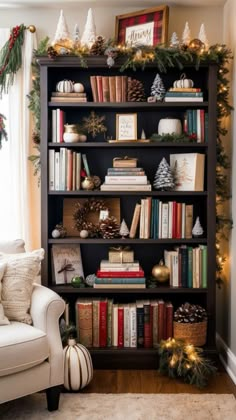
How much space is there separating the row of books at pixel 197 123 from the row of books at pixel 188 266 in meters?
0.77

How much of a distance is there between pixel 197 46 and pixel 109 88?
66 cm

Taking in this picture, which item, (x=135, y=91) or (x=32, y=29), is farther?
(x=32, y=29)

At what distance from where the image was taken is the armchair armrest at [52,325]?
2.75 metres

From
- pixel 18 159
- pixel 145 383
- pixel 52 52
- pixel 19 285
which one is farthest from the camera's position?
pixel 18 159

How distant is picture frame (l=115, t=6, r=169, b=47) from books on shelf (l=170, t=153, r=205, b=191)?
32.6 inches

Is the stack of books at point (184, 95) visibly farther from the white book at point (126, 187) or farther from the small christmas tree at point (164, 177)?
the white book at point (126, 187)

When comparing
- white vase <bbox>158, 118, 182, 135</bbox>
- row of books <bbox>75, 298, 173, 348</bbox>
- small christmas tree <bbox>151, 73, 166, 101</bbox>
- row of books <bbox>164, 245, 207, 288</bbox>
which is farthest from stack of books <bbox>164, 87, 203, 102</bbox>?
row of books <bbox>75, 298, 173, 348</bbox>

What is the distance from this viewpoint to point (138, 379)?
325 centimetres

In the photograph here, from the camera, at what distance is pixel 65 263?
11.9ft

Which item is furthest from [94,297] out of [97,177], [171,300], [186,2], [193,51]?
[186,2]

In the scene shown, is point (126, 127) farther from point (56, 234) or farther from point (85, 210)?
point (56, 234)

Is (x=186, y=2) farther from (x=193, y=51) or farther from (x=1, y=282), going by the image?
(x=1, y=282)

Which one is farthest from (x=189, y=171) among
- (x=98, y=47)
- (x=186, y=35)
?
(x=98, y=47)

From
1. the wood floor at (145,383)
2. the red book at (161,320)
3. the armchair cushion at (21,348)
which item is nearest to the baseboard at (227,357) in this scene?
the wood floor at (145,383)
